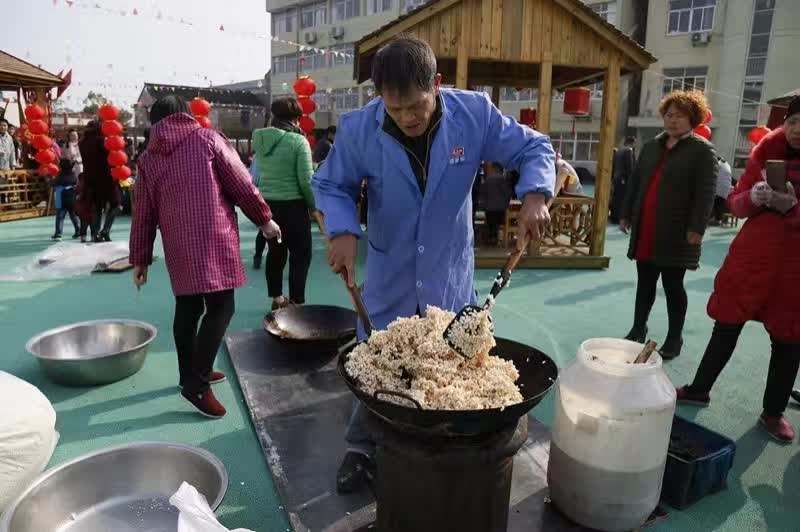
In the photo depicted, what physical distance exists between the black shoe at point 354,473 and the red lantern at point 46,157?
11211 mm

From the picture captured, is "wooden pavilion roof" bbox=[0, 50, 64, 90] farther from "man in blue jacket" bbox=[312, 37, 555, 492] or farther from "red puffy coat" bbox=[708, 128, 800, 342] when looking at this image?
"red puffy coat" bbox=[708, 128, 800, 342]

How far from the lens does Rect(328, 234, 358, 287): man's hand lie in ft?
6.54

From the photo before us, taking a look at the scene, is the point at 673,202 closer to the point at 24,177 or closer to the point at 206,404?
the point at 206,404

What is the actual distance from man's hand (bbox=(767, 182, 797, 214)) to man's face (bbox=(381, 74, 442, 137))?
1.88 metres

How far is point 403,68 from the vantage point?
71.2 inches

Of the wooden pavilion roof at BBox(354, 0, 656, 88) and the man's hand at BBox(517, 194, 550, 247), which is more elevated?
the wooden pavilion roof at BBox(354, 0, 656, 88)

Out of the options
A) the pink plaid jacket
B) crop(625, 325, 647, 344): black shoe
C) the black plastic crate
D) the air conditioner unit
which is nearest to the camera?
the black plastic crate

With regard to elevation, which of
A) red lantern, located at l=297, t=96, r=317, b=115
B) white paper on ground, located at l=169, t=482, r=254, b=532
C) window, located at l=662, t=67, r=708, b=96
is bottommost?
white paper on ground, located at l=169, t=482, r=254, b=532

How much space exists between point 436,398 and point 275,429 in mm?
1626

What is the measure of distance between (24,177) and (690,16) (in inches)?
982

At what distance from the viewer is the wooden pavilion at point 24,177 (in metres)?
10.8

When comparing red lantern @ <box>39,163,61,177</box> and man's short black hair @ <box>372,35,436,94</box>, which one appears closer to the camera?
man's short black hair @ <box>372,35,436,94</box>

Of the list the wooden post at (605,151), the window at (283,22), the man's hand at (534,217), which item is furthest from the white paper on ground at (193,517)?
the window at (283,22)

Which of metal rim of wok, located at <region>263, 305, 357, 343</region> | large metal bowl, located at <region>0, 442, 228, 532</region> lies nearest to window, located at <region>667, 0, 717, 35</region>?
metal rim of wok, located at <region>263, 305, 357, 343</region>
